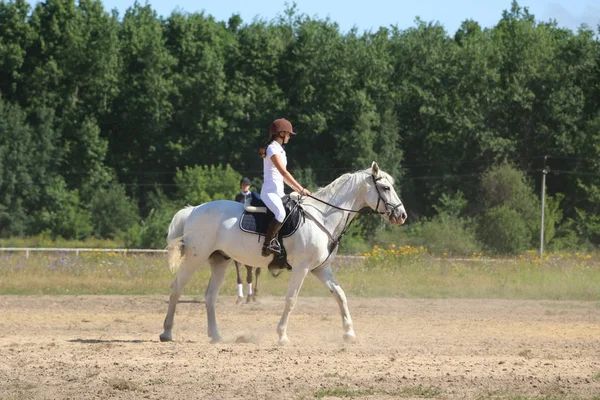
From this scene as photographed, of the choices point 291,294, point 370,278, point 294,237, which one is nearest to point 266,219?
point 294,237

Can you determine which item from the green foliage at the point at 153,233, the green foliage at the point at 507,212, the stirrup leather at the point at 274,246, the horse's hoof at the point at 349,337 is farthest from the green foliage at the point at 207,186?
the stirrup leather at the point at 274,246

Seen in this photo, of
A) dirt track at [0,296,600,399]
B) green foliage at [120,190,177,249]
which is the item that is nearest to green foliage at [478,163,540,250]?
green foliage at [120,190,177,249]

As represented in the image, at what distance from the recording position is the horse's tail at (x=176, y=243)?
14.1 m

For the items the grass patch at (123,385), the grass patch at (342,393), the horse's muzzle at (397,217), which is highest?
the horse's muzzle at (397,217)

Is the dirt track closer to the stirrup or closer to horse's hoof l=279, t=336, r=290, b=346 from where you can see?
horse's hoof l=279, t=336, r=290, b=346

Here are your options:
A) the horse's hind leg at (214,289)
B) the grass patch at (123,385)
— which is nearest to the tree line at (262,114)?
the horse's hind leg at (214,289)

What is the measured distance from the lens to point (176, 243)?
14.1m

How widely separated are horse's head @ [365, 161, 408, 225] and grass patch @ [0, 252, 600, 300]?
30.4 feet

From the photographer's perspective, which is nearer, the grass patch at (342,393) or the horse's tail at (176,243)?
the grass patch at (342,393)

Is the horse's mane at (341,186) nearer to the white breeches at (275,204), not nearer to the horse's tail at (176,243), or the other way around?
the white breeches at (275,204)

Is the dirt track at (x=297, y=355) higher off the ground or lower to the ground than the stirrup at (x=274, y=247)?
lower

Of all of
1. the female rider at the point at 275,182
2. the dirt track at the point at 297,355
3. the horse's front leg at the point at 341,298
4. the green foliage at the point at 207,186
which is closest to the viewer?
the dirt track at the point at 297,355

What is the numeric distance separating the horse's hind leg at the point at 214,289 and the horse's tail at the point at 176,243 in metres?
0.54

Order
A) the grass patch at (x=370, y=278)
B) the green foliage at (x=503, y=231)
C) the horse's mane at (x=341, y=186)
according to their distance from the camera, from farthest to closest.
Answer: the green foliage at (x=503, y=231) → the grass patch at (x=370, y=278) → the horse's mane at (x=341, y=186)
